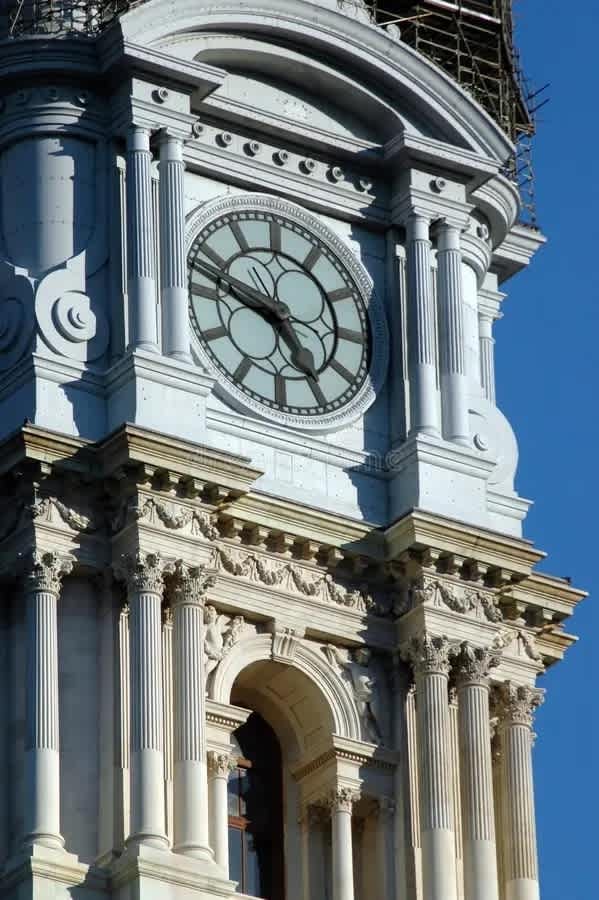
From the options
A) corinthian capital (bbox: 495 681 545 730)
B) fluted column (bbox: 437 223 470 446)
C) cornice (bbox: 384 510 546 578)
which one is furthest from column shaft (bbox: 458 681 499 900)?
fluted column (bbox: 437 223 470 446)

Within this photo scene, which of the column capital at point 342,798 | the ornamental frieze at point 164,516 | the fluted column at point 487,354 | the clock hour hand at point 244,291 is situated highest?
the fluted column at point 487,354

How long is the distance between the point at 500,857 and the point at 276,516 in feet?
13.7

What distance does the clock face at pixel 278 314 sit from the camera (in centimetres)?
5362

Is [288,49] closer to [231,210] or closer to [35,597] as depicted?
[231,210]

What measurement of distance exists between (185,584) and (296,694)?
2516 mm

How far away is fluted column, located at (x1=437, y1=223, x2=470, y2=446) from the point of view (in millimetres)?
54312

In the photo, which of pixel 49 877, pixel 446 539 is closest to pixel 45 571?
pixel 49 877

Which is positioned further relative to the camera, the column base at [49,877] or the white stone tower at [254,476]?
the white stone tower at [254,476]

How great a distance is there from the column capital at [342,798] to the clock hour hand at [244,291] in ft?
16.8

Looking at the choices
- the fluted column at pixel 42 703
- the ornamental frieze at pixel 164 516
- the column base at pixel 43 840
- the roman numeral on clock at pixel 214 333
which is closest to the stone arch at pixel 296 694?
the ornamental frieze at pixel 164 516

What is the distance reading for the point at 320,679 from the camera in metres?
52.8

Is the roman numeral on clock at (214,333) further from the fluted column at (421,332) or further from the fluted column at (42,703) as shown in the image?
the fluted column at (42,703)

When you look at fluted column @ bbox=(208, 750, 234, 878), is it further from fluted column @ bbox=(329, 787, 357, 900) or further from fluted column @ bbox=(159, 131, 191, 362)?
fluted column @ bbox=(159, 131, 191, 362)

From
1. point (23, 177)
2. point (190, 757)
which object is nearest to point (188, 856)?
point (190, 757)
